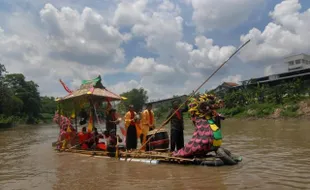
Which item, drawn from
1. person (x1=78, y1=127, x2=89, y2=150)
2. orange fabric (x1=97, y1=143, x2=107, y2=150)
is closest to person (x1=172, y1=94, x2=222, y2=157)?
orange fabric (x1=97, y1=143, x2=107, y2=150)

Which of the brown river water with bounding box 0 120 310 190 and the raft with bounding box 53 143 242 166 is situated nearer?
the brown river water with bounding box 0 120 310 190

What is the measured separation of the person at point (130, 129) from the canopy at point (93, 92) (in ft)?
4.28

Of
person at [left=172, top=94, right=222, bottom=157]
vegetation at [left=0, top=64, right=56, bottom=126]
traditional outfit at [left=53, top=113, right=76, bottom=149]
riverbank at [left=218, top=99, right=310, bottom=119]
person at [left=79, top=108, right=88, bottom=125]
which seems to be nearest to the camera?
person at [left=172, top=94, right=222, bottom=157]

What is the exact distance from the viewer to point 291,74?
48.6m

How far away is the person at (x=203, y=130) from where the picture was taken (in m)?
7.19

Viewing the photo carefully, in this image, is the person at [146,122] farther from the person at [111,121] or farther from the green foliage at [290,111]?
the green foliage at [290,111]

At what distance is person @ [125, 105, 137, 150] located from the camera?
9672 mm

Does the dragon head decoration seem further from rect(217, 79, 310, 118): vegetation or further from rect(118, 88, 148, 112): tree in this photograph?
rect(118, 88, 148, 112): tree

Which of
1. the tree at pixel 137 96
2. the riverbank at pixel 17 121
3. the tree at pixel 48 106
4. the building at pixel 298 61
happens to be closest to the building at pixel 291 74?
the building at pixel 298 61

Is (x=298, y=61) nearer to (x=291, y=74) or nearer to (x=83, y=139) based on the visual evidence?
(x=291, y=74)

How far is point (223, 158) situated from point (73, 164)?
4.54 meters

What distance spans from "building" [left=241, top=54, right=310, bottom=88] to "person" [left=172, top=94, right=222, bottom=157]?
39.8 m

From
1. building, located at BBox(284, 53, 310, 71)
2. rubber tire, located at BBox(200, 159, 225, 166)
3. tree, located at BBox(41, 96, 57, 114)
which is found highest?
building, located at BBox(284, 53, 310, 71)

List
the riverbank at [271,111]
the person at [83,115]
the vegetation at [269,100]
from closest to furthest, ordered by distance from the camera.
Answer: the person at [83,115] < the riverbank at [271,111] < the vegetation at [269,100]
